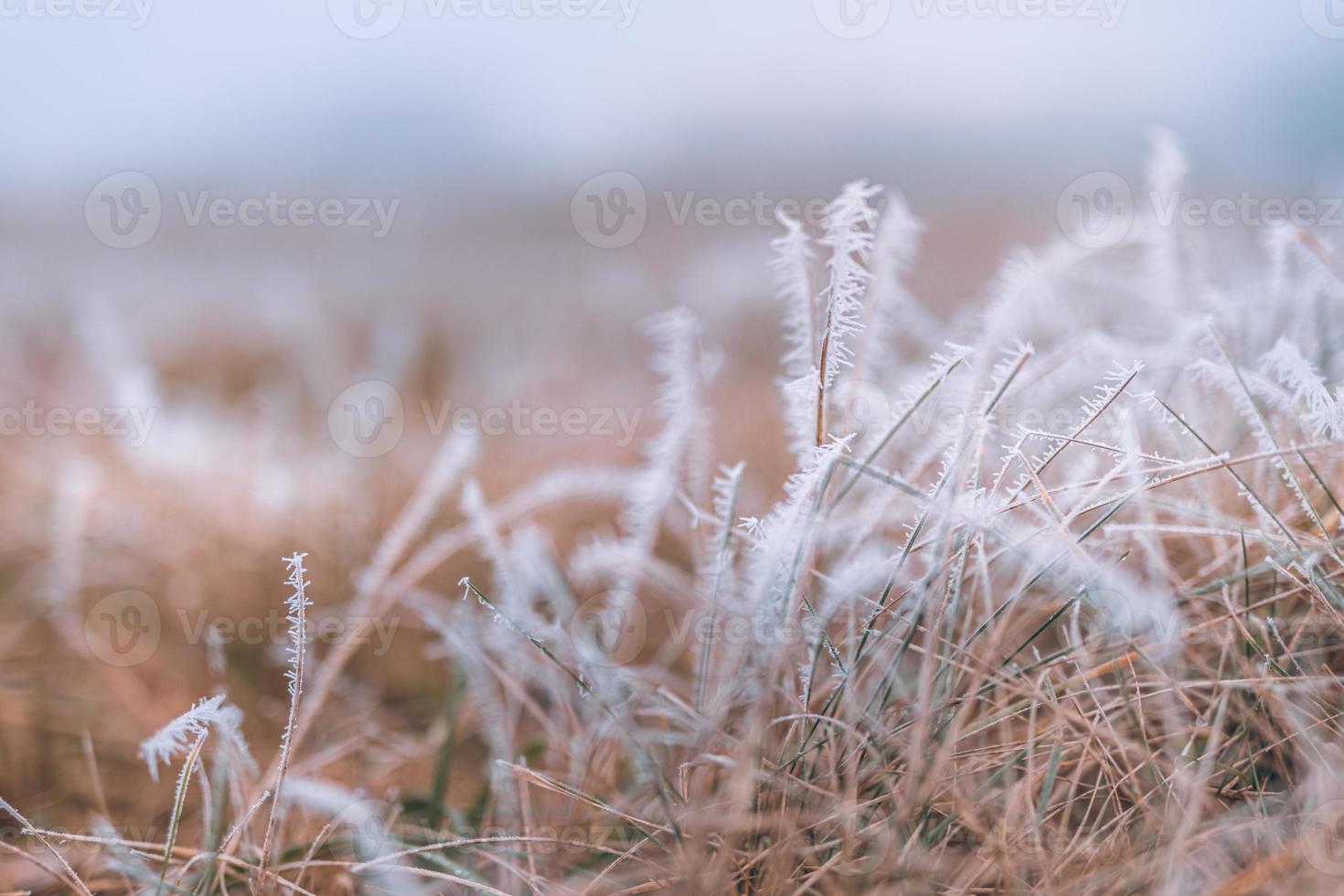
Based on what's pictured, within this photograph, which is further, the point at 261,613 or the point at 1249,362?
the point at 261,613

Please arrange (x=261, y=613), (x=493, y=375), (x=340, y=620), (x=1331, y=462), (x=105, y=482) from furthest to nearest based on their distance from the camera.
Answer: (x=493, y=375)
(x=105, y=482)
(x=261, y=613)
(x=340, y=620)
(x=1331, y=462)

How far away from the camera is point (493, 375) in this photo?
289 centimetres

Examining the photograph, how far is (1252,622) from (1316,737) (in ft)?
0.45

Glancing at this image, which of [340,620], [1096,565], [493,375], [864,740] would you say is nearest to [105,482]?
[340,620]

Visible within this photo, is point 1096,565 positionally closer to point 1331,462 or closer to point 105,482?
point 1331,462

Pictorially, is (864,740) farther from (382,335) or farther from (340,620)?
(382,335)

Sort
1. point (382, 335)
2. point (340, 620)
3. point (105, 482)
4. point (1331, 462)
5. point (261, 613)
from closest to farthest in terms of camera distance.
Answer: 1. point (1331, 462)
2. point (340, 620)
3. point (261, 613)
4. point (105, 482)
5. point (382, 335)

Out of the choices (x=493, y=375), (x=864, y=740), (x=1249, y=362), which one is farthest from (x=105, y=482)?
(x=1249, y=362)

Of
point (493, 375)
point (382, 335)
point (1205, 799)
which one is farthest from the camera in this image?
point (493, 375)

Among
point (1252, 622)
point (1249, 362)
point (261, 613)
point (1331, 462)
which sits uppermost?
point (1249, 362)

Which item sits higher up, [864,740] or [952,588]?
[952,588]

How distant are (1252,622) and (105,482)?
1863 millimetres

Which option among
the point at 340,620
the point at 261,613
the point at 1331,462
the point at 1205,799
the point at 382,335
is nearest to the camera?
the point at 1205,799

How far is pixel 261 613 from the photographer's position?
1.56 m
